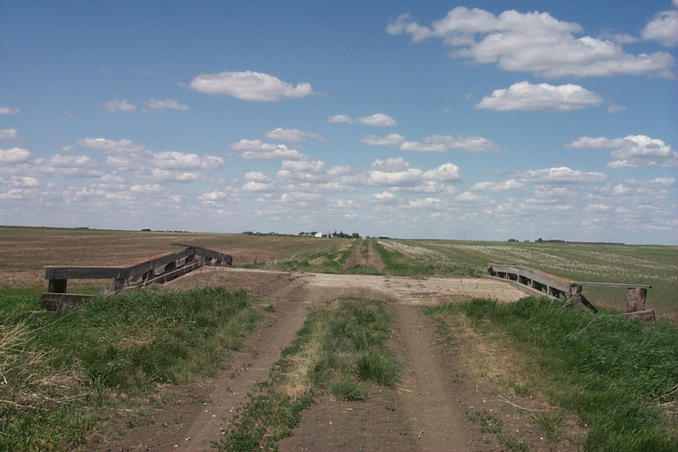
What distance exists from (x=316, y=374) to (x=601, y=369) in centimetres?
413

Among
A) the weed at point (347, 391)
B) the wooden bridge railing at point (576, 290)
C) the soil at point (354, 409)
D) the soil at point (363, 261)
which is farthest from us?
the soil at point (363, 261)

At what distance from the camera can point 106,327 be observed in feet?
31.2

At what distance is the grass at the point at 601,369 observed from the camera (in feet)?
20.9

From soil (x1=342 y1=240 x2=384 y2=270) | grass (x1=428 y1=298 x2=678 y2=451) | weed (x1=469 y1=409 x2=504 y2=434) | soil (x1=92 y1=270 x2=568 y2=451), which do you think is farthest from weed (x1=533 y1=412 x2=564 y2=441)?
soil (x1=342 y1=240 x2=384 y2=270)

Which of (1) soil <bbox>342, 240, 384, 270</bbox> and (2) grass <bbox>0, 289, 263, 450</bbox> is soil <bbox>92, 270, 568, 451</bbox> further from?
(1) soil <bbox>342, 240, 384, 270</bbox>

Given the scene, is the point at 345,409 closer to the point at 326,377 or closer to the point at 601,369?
the point at 326,377

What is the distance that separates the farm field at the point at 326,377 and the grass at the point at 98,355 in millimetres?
26

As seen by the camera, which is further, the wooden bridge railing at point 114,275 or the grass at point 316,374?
the wooden bridge railing at point 114,275

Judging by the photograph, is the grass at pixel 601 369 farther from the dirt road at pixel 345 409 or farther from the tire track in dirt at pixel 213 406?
the tire track in dirt at pixel 213 406

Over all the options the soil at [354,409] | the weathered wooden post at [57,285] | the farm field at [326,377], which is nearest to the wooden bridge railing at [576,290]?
the farm field at [326,377]

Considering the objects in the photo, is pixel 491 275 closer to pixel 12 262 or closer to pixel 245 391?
pixel 245 391

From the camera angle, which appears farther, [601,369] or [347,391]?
[601,369]

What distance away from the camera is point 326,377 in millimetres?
8117

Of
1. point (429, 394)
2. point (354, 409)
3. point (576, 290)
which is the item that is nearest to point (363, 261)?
point (576, 290)
